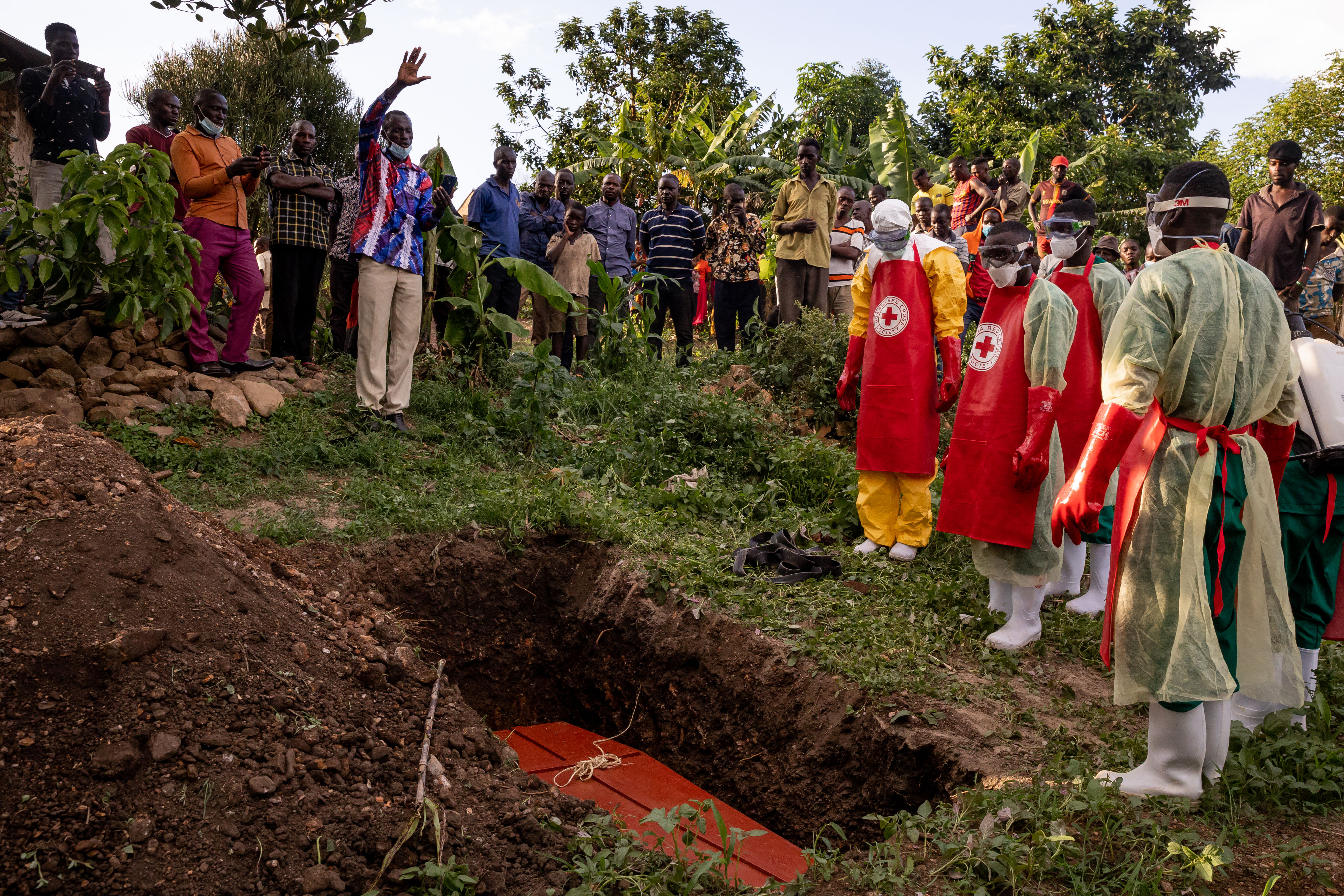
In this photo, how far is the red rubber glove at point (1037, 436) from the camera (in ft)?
13.0

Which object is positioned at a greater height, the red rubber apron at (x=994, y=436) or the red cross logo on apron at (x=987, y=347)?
the red cross logo on apron at (x=987, y=347)

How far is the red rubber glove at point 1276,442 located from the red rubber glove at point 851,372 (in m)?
2.38

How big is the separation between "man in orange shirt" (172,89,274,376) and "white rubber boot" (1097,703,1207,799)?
584cm

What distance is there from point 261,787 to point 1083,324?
4.01 meters

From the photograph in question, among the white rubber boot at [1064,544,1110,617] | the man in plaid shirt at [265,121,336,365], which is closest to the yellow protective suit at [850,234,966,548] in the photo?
the white rubber boot at [1064,544,1110,617]

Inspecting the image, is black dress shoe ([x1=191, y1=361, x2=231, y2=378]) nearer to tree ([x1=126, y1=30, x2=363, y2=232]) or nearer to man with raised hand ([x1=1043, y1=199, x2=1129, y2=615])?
man with raised hand ([x1=1043, y1=199, x2=1129, y2=615])

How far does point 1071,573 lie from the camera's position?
496cm

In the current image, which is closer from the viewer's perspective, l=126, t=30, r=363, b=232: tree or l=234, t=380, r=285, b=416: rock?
l=234, t=380, r=285, b=416: rock

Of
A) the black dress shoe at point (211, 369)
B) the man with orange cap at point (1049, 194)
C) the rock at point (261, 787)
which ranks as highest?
the man with orange cap at point (1049, 194)

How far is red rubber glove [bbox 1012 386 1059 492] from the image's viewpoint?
13.0 feet

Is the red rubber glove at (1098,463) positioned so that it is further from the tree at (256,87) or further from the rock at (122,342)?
Result: the tree at (256,87)

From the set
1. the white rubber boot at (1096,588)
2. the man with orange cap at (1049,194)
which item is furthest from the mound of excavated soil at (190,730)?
the man with orange cap at (1049,194)

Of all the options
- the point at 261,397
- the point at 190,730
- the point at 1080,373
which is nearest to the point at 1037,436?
the point at 1080,373

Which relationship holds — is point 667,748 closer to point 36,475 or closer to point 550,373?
point 36,475
